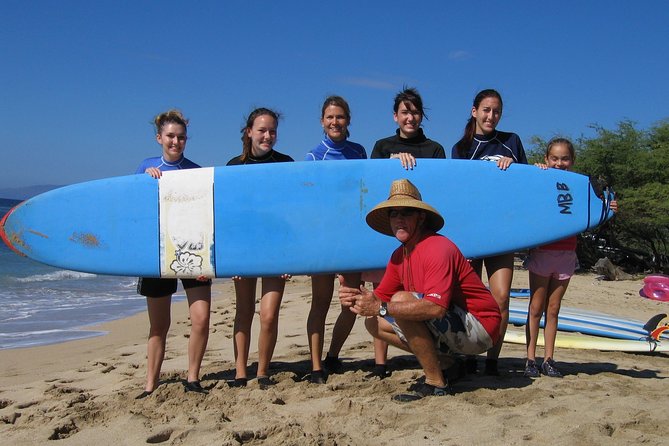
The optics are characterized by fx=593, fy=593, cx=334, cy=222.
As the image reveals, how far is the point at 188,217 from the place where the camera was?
124 inches

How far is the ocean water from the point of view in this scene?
575 centimetres

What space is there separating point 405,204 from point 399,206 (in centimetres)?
4

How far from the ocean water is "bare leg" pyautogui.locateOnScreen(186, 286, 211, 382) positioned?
124 inches

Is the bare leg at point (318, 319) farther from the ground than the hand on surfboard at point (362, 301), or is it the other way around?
the hand on surfboard at point (362, 301)

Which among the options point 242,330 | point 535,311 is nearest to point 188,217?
point 242,330

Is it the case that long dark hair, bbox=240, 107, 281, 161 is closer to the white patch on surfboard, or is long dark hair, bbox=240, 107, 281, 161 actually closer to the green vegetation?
the white patch on surfboard

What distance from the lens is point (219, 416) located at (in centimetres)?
229

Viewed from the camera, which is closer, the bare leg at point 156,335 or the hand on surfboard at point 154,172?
the bare leg at point 156,335

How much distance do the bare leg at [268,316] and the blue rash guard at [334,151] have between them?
0.72 meters

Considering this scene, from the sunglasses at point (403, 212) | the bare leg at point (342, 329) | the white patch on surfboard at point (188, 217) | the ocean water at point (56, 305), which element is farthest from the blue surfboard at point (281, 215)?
the ocean water at point (56, 305)

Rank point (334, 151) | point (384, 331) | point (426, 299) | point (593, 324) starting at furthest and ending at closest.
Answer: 1. point (593, 324)
2. point (334, 151)
3. point (384, 331)
4. point (426, 299)

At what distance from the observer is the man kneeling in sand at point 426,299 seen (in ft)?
7.48

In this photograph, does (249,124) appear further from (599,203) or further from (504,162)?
(599,203)

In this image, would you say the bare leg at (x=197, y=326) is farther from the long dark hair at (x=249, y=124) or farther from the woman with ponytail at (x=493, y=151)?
the woman with ponytail at (x=493, y=151)
